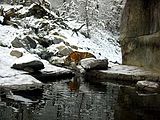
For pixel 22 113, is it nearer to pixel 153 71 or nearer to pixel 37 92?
pixel 37 92

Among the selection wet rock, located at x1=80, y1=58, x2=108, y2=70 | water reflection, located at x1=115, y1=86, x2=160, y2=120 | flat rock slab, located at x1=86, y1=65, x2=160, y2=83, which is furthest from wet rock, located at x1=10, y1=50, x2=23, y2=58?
water reflection, located at x1=115, y1=86, x2=160, y2=120

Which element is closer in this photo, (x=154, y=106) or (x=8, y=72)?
(x=154, y=106)

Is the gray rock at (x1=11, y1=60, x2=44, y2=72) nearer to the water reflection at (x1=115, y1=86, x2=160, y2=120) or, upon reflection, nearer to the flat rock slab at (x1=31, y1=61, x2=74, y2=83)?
the flat rock slab at (x1=31, y1=61, x2=74, y2=83)

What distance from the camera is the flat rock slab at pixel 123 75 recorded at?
1914 centimetres

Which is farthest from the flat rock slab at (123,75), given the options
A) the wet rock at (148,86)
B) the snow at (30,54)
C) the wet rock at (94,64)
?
the snow at (30,54)

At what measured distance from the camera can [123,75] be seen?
19734 millimetres

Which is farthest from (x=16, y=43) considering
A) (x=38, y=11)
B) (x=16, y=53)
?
(x=38, y=11)

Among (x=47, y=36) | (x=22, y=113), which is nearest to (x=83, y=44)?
(x=47, y=36)

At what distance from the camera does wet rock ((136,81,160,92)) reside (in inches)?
670

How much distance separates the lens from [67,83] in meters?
18.0

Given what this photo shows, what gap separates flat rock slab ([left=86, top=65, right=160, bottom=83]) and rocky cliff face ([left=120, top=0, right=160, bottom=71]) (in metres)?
1.36

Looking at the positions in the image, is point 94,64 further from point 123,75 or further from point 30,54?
point 30,54

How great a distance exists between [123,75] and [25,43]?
8.34 meters

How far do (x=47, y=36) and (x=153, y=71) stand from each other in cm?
1020
